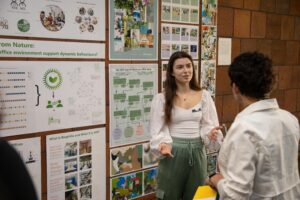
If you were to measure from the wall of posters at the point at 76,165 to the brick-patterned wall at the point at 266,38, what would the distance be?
1.50 m

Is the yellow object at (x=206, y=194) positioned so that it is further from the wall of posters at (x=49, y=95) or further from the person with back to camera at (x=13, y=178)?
the wall of posters at (x=49, y=95)

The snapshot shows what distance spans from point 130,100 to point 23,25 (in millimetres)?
1062

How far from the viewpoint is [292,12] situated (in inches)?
173

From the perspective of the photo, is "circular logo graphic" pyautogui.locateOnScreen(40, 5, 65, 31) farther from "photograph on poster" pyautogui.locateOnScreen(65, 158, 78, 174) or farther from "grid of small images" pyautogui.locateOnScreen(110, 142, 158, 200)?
"grid of small images" pyautogui.locateOnScreen(110, 142, 158, 200)

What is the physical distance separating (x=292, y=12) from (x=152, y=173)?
9.18 ft

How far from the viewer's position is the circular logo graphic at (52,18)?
236 centimetres

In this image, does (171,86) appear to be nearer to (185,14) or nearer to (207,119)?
(207,119)

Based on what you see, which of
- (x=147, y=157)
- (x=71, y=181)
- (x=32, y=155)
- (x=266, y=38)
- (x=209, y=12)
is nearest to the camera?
(x=32, y=155)

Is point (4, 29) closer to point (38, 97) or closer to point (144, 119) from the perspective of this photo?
point (38, 97)

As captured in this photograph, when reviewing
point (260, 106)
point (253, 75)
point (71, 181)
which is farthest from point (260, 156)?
point (71, 181)

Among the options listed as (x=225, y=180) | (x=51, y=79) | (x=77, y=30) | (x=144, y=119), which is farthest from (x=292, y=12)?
(x=225, y=180)

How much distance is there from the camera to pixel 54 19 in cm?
240

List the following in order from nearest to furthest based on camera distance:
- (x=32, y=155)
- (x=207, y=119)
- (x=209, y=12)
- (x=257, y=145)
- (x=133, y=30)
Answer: (x=257, y=145) < (x=32, y=155) < (x=207, y=119) < (x=133, y=30) < (x=209, y=12)

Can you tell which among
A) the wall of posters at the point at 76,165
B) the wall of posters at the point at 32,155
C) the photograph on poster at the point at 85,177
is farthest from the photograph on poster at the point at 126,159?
the wall of posters at the point at 32,155
